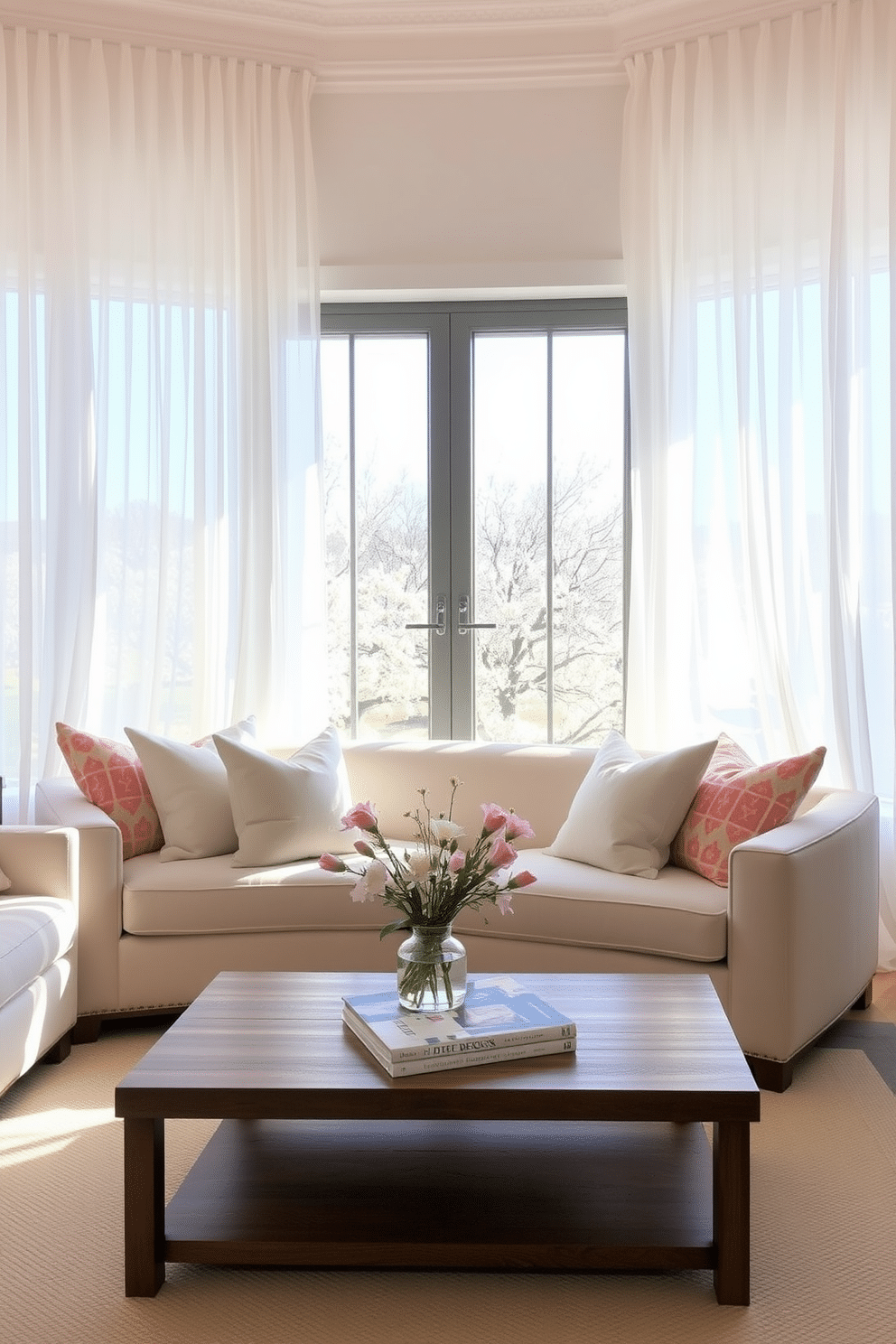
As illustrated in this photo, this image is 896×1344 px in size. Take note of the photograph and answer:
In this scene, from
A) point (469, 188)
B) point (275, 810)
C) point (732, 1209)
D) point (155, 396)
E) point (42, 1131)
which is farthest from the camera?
point (469, 188)

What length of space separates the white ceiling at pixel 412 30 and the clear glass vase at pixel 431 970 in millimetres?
3544

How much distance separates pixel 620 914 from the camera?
10.4 feet

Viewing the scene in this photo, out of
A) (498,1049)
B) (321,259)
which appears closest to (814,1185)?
(498,1049)

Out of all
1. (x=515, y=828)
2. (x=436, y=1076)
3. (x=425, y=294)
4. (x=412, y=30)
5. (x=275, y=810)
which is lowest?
(x=436, y=1076)

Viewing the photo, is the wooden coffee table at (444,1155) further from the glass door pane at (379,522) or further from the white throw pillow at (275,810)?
the glass door pane at (379,522)

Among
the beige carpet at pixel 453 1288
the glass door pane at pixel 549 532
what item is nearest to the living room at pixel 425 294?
the glass door pane at pixel 549 532

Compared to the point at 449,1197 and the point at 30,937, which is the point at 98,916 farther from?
the point at 449,1197

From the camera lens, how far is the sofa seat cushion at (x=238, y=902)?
3.34 m

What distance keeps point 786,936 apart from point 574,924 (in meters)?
0.58

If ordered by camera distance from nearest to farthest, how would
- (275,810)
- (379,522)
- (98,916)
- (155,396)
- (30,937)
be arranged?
(30,937), (98,916), (275,810), (155,396), (379,522)

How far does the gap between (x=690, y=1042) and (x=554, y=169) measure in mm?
3494

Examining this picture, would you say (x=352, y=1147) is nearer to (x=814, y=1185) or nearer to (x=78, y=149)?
(x=814, y=1185)

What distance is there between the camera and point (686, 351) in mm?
4340

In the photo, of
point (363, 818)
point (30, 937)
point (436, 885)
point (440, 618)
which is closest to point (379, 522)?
point (440, 618)
